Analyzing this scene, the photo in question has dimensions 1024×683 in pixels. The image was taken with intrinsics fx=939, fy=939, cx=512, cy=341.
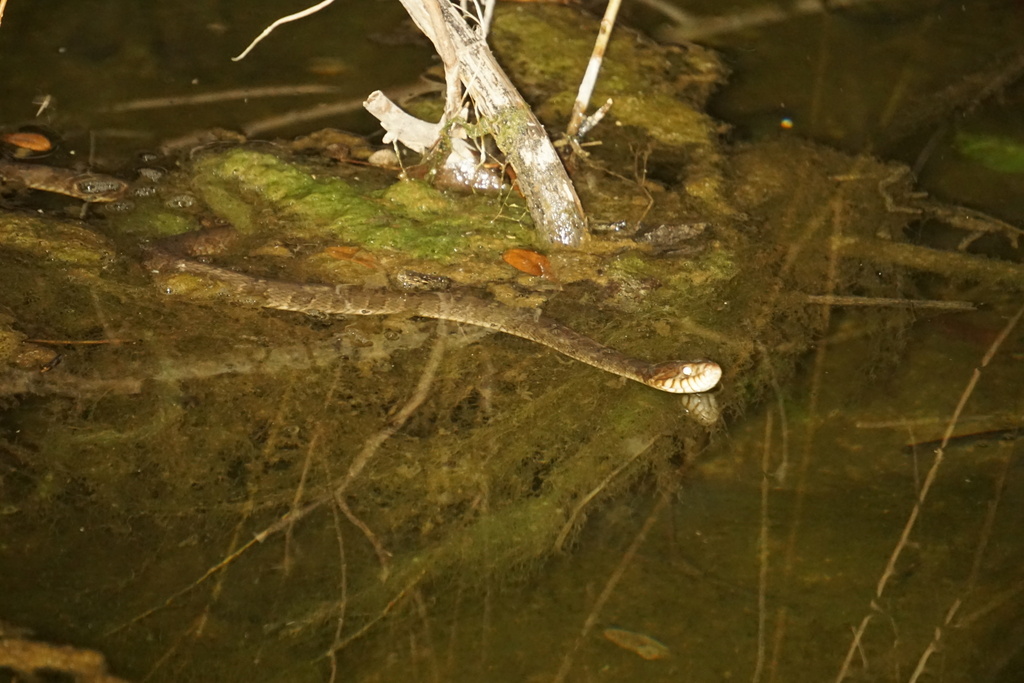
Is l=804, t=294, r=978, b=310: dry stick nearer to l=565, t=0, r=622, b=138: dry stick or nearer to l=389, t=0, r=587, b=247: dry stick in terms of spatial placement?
l=389, t=0, r=587, b=247: dry stick

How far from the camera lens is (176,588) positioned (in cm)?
227

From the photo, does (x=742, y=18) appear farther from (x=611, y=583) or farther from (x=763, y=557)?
(x=611, y=583)

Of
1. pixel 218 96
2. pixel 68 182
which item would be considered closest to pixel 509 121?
pixel 218 96

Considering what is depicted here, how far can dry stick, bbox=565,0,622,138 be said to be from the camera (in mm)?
3361

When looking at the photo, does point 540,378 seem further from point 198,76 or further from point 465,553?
point 198,76

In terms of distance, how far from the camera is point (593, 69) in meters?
3.51

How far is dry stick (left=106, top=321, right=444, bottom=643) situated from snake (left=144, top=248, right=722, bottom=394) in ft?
0.34

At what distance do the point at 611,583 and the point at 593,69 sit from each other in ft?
6.53

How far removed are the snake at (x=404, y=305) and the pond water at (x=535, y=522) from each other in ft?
0.26

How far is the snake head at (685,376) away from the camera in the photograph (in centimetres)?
282

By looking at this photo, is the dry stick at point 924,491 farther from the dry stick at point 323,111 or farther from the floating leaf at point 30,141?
the floating leaf at point 30,141

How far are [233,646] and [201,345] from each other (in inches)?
45.7

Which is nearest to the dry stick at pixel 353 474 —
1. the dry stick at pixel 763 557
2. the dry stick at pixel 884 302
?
the dry stick at pixel 763 557

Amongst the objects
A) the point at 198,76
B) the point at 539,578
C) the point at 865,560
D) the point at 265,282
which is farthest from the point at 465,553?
the point at 198,76
